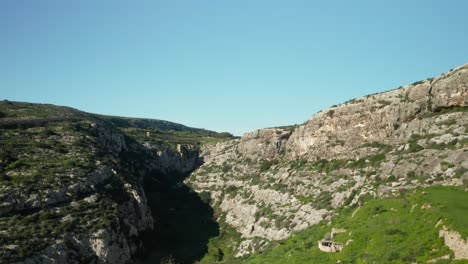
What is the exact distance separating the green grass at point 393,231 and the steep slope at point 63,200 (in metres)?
25.5

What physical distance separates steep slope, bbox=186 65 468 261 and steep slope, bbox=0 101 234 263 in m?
18.6

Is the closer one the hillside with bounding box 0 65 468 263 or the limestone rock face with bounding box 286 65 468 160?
the hillside with bounding box 0 65 468 263

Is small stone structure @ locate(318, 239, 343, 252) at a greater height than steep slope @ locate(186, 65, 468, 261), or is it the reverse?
steep slope @ locate(186, 65, 468, 261)

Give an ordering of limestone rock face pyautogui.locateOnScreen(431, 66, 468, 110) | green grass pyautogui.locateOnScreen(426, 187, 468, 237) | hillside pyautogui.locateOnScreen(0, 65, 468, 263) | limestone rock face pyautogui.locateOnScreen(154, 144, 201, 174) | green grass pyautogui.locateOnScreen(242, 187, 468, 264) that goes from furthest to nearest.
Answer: limestone rock face pyautogui.locateOnScreen(154, 144, 201, 174) < limestone rock face pyautogui.locateOnScreen(431, 66, 468, 110) < hillside pyautogui.locateOnScreen(0, 65, 468, 263) < green grass pyautogui.locateOnScreen(242, 187, 468, 264) < green grass pyautogui.locateOnScreen(426, 187, 468, 237)

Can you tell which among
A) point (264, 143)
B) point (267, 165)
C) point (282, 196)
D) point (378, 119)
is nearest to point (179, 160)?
point (264, 143)

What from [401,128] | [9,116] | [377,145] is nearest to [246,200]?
[377,145]

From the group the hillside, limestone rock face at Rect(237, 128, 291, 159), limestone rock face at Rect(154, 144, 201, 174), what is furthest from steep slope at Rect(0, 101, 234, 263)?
limestone rock face at Rect(237, 128, 291, 159)

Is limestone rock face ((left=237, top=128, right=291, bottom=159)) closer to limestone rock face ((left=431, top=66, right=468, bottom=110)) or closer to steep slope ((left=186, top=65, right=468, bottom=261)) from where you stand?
steep slope ((left=186, top=65, right=468, bottom=261))

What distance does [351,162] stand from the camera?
228 feet

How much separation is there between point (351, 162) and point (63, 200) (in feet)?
177

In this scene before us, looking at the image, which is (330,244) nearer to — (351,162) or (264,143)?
(351,162)

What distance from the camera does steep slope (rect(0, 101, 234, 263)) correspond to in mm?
48906

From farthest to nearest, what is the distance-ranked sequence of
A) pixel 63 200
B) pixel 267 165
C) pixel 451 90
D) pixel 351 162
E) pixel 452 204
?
pixel 267 165
pixel 351 162
pixel 451 90
pixel 63 200
pixel 452 204

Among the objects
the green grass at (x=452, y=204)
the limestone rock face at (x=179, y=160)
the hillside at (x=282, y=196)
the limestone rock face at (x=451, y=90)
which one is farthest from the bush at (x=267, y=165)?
the green grass at (x=452, y=204)
